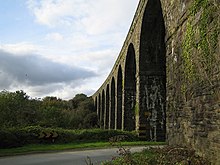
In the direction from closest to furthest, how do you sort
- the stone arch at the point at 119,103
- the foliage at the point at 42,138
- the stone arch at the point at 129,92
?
the foliage at the point at 42,138 < the stone arch at the point at 129,92 < the stone arch at the point at 119,103

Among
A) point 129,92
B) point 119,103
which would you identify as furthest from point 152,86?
point 119,103

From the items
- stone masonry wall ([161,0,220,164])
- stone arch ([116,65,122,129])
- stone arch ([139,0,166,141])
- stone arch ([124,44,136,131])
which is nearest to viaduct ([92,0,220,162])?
stone masonry wall ([161,0,220,164])

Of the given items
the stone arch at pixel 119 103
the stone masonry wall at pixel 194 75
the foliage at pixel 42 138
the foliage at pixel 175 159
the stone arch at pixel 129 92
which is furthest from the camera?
the stone arch at pixel 119 103

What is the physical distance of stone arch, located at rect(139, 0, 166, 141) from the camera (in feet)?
52.3

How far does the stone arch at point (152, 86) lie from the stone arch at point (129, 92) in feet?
13.1

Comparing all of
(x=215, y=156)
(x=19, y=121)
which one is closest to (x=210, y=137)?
(x=215, y=156)

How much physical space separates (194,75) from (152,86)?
378 inches

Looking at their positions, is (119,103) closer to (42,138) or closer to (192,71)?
(42,138)

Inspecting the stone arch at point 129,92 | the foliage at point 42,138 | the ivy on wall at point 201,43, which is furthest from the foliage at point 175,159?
the stone arch at point 129,92

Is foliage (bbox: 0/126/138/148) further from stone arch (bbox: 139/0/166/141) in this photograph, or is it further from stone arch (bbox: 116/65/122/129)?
stone arch (bbox: 116/65/122/129)

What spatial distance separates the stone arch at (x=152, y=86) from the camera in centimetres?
1595

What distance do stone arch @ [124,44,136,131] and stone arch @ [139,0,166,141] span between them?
13.1 feet

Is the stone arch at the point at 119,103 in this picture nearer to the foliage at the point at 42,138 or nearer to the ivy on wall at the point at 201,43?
the foliage at the point at 42,138

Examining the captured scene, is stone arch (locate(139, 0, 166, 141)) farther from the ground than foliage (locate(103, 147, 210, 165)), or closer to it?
farther from the ground
